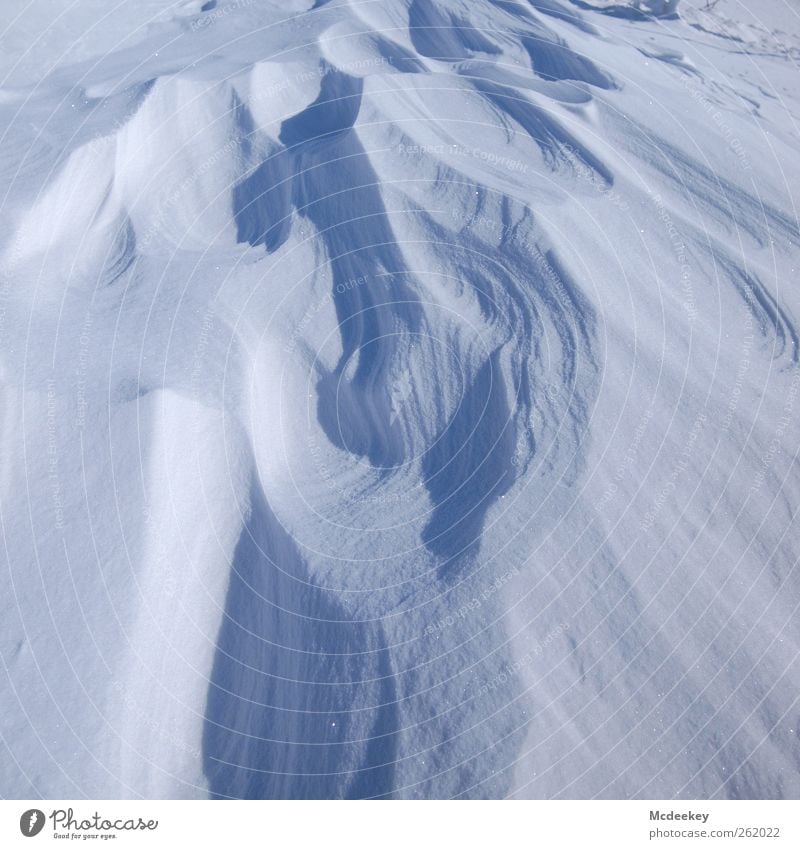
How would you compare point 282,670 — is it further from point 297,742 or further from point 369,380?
point 369,380

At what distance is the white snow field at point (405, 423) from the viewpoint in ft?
7.13

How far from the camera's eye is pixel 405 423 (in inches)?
99.7

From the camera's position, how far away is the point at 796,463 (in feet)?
7.86

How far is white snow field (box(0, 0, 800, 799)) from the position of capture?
7.13 feet

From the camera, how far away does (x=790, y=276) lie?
263cm

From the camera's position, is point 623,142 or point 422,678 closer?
point 422,678

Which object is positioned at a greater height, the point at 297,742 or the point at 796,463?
the point at 796,463

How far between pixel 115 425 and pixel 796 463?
7.70 feet

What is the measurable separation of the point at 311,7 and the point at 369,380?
6.70 feet
